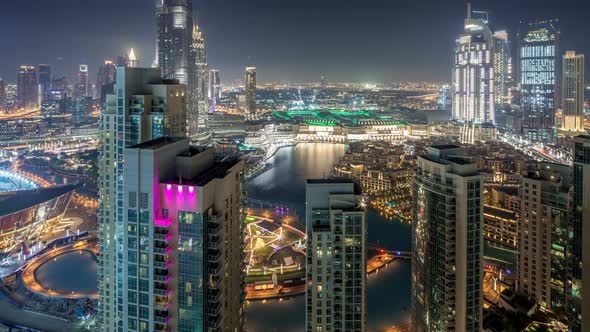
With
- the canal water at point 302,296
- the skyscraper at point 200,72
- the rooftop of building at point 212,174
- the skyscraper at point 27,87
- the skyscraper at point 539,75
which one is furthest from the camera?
the skyscraper at point 27,87

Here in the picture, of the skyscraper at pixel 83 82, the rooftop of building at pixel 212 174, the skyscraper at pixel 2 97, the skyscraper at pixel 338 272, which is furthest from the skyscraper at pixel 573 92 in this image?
the skyscraper at pixel 2 97

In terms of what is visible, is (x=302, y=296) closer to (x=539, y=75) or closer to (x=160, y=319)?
(x=160, y=319)

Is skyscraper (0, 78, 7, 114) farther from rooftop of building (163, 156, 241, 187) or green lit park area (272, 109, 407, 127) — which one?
rooftop of building (163, 156, 241, 187)

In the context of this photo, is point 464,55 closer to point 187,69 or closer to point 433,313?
point 187,69

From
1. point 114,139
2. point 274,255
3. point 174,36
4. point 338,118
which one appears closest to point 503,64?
point 338,118

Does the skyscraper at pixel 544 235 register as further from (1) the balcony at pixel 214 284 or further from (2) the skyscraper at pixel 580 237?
(1) the balcony at pixel 214 284

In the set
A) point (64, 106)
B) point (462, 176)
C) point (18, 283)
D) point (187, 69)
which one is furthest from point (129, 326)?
point (64, 106)
